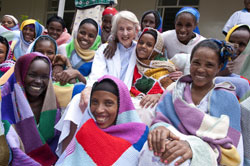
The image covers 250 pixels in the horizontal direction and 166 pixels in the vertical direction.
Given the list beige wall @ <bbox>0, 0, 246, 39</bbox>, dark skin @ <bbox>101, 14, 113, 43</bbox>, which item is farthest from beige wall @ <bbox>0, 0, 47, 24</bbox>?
dark skin @ <bbox>101, 14, 113, 43</bbox>

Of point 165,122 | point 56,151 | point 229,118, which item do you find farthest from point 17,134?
point 229,118

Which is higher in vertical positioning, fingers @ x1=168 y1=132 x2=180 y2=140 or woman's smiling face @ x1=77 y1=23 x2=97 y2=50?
woman's smiling face @ x1=77 y1=23 x2=97 y2=50

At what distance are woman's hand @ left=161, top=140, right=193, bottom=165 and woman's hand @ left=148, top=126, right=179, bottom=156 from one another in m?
0.03

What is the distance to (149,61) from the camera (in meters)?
3.07

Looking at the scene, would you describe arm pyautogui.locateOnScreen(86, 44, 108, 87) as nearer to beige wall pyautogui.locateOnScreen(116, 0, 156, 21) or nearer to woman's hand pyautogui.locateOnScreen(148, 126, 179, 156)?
woman's hand pyautogui.locateOnScreen(148, 126, 179, 156)

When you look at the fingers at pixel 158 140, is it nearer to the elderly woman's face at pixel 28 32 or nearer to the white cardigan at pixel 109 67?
the white cardigan at pixel 109 67

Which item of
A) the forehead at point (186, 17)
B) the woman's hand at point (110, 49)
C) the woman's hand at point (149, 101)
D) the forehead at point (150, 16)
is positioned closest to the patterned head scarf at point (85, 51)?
the woman's hand at point (110, 49)

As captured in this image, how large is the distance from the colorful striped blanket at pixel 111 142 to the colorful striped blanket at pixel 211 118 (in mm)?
218

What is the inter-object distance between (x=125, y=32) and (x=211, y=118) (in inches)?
67.9

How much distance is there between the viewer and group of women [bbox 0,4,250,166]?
2039mm

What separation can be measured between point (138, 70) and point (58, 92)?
0.97 m

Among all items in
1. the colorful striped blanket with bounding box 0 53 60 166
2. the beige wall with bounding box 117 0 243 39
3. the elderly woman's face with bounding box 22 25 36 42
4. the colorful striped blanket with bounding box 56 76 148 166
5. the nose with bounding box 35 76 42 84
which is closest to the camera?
the colorful striped blanket with bounding box 56 76 148 166

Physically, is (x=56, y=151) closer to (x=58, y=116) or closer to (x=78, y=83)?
(x=58, y=116)

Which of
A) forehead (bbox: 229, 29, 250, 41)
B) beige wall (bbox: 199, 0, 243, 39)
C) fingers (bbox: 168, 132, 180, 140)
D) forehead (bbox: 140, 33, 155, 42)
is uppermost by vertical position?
beige wall (bbox: 199, 0, 243, 39)
